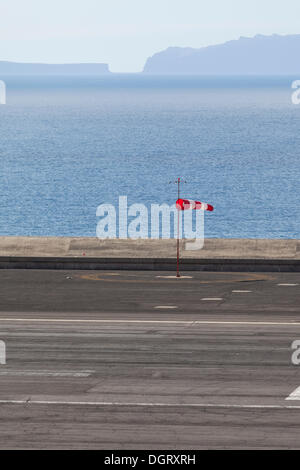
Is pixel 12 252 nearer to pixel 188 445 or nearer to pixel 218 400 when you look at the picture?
pixel 218 400

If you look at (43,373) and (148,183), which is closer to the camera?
(43,373)

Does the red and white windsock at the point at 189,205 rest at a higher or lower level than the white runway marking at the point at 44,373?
higher

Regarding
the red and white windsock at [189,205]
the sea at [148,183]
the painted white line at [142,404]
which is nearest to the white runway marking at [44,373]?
the painted white line at [142,404]

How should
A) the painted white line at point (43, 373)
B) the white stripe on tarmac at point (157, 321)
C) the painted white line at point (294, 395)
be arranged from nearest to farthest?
the painted white line at point (294, 395) < the painted white line at point (43, 373) < the white stripe on tarmac at point (157, 321)

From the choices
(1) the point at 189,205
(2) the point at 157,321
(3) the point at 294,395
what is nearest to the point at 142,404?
(3) the point at 294,395

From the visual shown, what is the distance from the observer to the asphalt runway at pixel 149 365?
19.2m

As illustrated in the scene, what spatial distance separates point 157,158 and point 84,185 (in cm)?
3504

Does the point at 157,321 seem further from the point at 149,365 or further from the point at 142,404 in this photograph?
the point at 142,404

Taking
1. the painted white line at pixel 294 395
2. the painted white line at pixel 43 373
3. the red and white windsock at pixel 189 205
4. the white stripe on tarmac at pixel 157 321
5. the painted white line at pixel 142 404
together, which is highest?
the red and white windsock at pixel 189 205

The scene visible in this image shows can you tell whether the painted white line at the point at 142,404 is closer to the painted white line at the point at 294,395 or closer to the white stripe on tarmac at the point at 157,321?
the painted white line at the point at 294,395

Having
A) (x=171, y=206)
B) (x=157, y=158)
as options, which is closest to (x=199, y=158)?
(x=157, y=158)

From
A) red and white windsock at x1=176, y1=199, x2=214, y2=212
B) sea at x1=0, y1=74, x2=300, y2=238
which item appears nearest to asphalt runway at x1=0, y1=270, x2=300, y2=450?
red and white windsock at x1=176, y1=199, x2=214, y2=212

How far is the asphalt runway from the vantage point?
63.1 ft

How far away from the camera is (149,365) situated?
83.6ft
